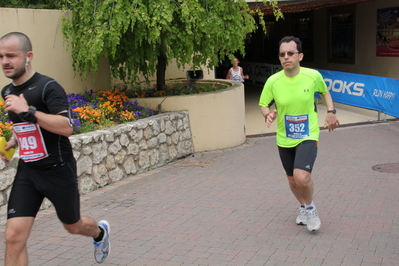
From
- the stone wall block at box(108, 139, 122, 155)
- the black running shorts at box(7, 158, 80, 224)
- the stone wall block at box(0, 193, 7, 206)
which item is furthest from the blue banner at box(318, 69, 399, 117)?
the black running shorts at box(7, 158, 80, 224)

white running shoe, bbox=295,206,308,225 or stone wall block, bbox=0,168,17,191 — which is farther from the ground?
stone wall block, bbox=0,168,17,191

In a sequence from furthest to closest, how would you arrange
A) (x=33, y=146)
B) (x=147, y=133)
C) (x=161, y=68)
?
(x=161, y=68) < (x=147, y=133) < (x=33, y=146)

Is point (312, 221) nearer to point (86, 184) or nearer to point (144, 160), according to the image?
point (86, 184)

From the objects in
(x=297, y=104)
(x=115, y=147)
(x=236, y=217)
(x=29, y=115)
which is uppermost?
(x=29, y=115)

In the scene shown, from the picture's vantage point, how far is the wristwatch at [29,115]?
132 inches

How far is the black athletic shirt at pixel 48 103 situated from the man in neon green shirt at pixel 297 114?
2.12 meters

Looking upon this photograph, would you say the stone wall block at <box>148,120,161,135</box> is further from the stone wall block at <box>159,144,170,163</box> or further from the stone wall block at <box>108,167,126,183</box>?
the stone wall block at <box>108,167,126,183</box>

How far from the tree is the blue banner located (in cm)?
467

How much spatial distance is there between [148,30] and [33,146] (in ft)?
16.6

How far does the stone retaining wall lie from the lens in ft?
23.0

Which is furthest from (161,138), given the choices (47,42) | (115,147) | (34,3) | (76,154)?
(34,3)

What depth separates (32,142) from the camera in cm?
371

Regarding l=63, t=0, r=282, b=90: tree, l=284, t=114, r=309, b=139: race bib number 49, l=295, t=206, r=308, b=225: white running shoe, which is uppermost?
l=63, t=0, r=282, b=90: tree

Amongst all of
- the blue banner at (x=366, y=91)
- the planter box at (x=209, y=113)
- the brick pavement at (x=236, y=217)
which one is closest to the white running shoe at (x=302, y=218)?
the brick pavement at (x=236, y=217)
